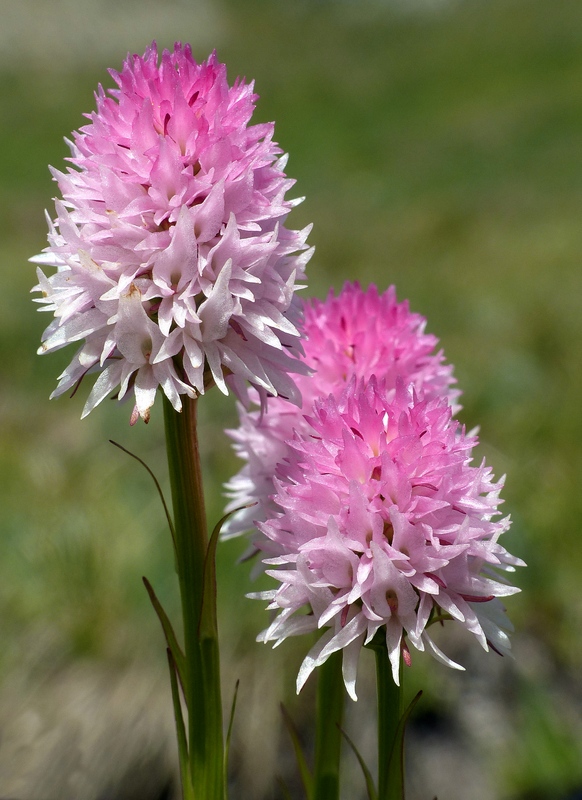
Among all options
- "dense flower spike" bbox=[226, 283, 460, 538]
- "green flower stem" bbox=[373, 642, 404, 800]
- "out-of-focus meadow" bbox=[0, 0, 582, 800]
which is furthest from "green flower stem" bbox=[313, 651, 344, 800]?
"out-of-focus meadow" bbox=[0, 0, 582, 800]

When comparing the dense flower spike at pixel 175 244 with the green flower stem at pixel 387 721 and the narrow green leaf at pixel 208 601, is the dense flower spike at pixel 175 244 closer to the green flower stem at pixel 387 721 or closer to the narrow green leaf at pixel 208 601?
the narrow green leaf at pixel 208 601

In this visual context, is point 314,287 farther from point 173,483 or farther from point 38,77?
point 38,77

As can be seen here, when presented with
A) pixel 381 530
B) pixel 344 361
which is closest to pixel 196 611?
pixel 381 530

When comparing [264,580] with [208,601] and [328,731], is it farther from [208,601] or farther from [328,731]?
[208,601]

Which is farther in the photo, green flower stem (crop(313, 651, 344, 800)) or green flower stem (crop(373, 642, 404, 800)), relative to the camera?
green flower stem (crop(313, 651, 344, 800))

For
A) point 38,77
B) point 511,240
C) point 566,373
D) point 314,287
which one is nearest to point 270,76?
point 38,77

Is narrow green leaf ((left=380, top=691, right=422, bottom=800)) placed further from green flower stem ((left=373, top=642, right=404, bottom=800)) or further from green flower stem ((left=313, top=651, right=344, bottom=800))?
green flower stem ((left=313, top=651, right=344, bottom=800))
